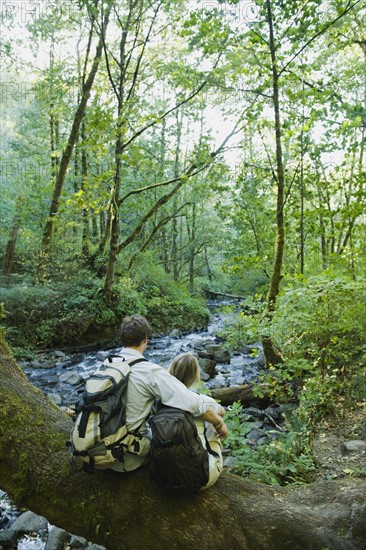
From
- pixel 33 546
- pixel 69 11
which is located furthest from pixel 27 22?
pixel 33 546

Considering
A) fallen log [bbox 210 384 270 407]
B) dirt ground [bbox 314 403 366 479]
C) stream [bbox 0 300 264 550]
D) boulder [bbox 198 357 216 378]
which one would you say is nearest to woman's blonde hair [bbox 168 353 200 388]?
dirt ground [bbox 314 403 366 479]

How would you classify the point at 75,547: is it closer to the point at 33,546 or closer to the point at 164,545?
the point at 33,546

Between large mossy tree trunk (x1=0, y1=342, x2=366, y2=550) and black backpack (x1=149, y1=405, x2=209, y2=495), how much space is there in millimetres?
259

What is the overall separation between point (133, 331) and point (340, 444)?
412 centimetres

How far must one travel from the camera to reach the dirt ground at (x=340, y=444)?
4621 mm

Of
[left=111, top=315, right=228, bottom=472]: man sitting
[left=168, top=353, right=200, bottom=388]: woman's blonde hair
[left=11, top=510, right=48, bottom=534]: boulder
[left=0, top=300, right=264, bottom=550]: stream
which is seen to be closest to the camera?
[left=111, top=315, right=228, bottom=472]: man sitting

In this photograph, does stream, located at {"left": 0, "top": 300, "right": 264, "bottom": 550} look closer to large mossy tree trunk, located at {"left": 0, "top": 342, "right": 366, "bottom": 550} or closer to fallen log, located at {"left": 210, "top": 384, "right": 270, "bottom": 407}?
fallen log, located at {"left": 210, "top": 384, "right": 270, "bottom": 407}

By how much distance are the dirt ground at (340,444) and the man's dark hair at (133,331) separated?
10.4ft

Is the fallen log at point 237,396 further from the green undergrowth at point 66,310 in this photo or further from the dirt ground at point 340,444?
the green undergrowth at point 66,310

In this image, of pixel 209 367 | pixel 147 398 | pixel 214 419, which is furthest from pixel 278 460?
pixel 209 367

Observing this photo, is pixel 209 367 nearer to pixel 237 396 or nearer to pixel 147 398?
pixel 237 396

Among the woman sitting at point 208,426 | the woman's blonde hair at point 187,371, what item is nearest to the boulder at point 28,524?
the woman sitting at point 208,426

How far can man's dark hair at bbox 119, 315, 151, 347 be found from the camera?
2.85 m

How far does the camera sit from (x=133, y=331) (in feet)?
9.35
